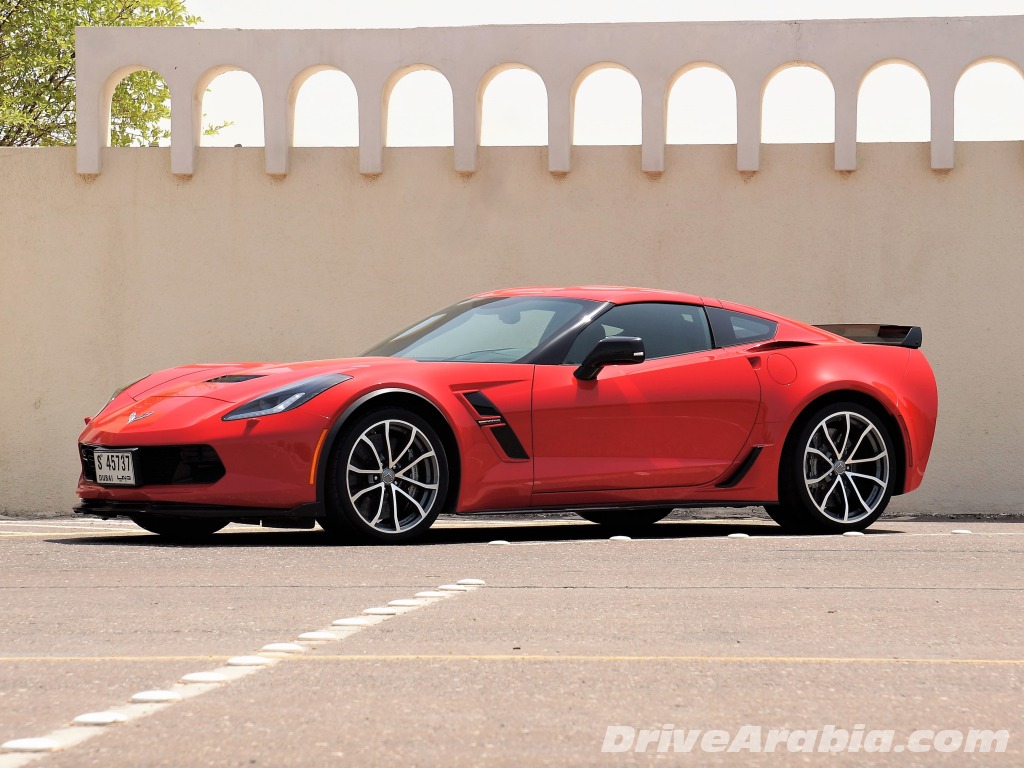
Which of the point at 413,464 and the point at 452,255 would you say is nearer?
the point at 413,464

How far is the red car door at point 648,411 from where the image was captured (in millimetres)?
8664

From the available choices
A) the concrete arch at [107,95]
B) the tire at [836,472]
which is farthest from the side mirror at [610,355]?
the concrete arch at [107,95]

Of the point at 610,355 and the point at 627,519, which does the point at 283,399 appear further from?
the point at 627,519

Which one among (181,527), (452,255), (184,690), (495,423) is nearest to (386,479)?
(495,423)

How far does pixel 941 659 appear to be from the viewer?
194 inches

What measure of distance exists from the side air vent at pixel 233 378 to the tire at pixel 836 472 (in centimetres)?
309

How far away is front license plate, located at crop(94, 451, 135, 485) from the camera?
812 centimetres

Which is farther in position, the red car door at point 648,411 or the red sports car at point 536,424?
the red car door at point 648,411

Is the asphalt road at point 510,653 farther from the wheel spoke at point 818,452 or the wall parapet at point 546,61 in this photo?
the wall parapet at point 546,61

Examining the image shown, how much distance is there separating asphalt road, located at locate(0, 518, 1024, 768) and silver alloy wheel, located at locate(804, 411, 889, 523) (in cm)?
121

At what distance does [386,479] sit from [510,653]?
335 cm

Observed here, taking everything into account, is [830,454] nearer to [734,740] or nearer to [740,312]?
[740,312]

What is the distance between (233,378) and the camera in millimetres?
8445

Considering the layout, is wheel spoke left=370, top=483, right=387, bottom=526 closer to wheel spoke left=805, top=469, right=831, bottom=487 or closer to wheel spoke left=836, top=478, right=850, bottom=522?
wheel spoke left=805, top=469, right=831, bottom=487
